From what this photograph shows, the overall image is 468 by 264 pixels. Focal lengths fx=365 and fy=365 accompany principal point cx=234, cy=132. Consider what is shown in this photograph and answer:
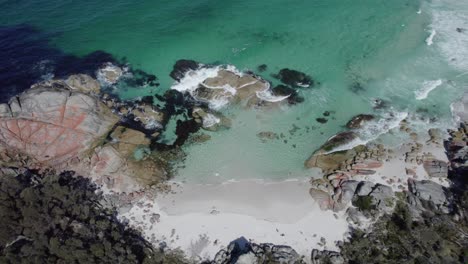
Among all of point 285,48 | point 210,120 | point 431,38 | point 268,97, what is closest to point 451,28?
point 431,38

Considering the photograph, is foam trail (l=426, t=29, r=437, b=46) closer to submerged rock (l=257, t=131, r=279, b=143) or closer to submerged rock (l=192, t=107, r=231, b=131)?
submerged rock (l=257, t=131, r=279, b=143)

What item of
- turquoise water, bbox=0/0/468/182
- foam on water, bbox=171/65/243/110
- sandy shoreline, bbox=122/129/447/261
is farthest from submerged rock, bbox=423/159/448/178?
foam on water, bbox=171/65/243/110

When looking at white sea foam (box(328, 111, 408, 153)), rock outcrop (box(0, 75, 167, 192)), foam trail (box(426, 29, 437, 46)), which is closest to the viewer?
rock outcrop (box(0, 75, 167, 192))

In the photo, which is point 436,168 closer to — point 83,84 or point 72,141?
point 72,141

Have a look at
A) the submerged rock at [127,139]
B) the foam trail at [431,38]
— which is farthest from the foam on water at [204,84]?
the foam trail at [431,38]

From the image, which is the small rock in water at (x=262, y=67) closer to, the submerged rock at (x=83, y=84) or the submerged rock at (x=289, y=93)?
the submerged rock at (x=289, y=93)

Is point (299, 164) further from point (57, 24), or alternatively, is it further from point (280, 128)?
point (57, 24)

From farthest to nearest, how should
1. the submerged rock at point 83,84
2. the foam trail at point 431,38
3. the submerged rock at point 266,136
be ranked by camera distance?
the foam trail at point 431,38 → the submerged rock at point 83,84 → the submerged rock at point 266,136
